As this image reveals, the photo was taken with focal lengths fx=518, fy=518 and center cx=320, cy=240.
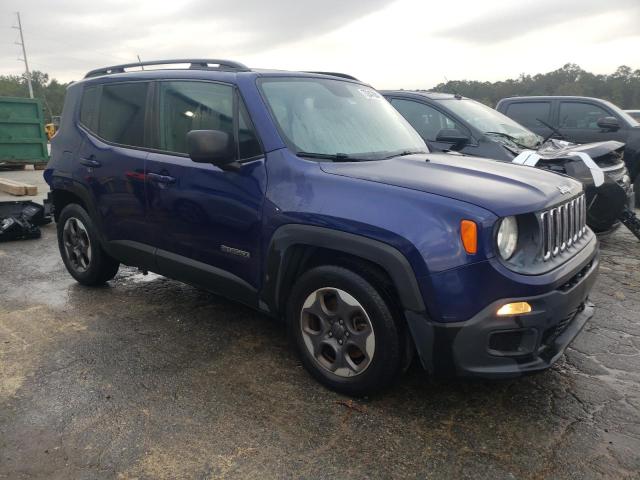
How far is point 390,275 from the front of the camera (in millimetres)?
2531

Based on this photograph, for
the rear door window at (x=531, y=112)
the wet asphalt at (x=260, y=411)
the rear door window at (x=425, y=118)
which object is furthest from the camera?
the rear door window at (x=531, y=112)

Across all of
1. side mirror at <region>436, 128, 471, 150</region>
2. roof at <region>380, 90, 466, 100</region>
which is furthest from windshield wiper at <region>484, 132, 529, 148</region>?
roof at <region>380, 90, 466, 100</region>

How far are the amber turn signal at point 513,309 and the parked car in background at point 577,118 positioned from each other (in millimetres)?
6482

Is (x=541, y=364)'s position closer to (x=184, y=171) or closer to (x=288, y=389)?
(x=288, y=389)

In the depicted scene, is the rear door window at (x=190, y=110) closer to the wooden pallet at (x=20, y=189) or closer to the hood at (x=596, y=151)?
the hood at (x=596, y=151)

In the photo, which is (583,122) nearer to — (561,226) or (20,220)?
(561,226)

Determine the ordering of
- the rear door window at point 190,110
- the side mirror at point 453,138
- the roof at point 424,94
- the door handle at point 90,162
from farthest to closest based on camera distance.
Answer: the roof at point 424,94, the side mirror at point 453,138, the door handle at point 90,162, the rear door window at point 190,110

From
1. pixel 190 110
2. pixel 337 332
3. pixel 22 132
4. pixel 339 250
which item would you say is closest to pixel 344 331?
pixel 337 332

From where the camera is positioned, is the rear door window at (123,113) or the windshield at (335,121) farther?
the rear door window at (123,113)

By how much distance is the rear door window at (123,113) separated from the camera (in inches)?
153

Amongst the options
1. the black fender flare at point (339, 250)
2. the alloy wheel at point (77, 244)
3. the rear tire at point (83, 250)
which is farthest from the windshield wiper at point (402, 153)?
the alloy wheel at point (77, 244)

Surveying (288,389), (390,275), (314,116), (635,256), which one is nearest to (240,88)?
(314,116)

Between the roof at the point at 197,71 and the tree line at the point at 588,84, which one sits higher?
the tree line at the point at 588,84

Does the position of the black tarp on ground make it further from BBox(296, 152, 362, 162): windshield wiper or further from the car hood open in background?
the car hood open in background
